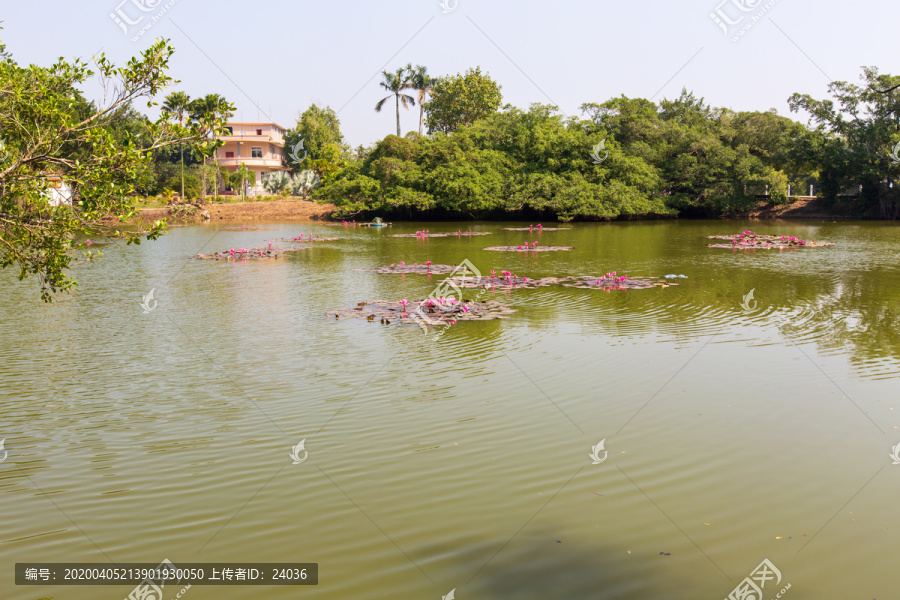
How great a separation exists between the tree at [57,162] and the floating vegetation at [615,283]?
11644 millimetres

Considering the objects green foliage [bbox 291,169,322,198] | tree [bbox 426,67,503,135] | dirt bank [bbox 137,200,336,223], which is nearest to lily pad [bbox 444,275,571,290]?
dirt bank [bbox 137,200,336,223]

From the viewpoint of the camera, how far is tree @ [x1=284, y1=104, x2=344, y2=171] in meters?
69.8

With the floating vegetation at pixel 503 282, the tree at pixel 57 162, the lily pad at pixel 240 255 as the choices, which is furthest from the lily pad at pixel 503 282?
the tree at pixel 57 162

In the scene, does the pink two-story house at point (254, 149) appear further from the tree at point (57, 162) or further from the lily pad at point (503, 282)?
the tree at point (57, 162)

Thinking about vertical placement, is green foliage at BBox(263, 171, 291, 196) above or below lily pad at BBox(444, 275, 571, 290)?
above

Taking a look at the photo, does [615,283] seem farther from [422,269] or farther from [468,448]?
[468,448]

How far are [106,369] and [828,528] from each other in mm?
8830

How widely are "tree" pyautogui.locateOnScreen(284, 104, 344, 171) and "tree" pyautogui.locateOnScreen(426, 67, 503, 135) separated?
1113 cm

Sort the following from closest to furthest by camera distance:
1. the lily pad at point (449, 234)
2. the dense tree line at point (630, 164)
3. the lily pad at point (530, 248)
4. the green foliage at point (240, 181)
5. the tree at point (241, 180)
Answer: the lily pad at point (530, 248) < the lily pad at point (449, 234) < the dense tree line at point (630, 164) < the tree at point (241, 180) < the green foliage at point (240, 181)

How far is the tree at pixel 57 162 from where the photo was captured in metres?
6.11

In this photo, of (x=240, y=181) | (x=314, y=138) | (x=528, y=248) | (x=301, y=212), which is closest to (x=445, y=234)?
(x=528, y=248)

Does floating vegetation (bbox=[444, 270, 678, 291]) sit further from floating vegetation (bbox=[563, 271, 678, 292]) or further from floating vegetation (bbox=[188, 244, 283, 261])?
floating vegetation (bbox=[188, 244, 283, 261])

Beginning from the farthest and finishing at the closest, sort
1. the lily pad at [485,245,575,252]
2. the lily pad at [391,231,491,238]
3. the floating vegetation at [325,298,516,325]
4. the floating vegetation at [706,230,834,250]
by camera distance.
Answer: the lily pad at [391,231,491,238] < the floating vegetation at [706,230,834,250] < the lily pad at [485,245,575,252] < the floating vegetation at [325,298,516,325]

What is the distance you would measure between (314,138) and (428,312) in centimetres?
6542
